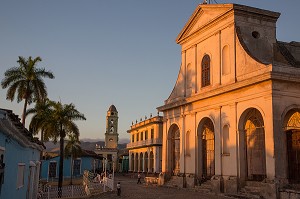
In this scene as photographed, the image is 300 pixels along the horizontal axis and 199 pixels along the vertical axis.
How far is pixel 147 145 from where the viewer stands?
47.5 metres

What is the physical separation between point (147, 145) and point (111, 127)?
19762 mm

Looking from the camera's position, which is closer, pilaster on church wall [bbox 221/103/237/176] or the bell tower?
pilaster on church wall [bbox 221/103/237/176]

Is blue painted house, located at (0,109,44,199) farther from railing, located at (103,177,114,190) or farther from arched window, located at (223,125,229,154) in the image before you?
railing, located at (103,177,114,190)

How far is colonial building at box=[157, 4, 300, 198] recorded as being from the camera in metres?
18.0

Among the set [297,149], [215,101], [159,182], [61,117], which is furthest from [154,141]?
[297,149]

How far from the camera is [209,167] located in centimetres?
2517

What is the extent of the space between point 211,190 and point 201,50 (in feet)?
33.0

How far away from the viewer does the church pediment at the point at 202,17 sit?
76.4 ft

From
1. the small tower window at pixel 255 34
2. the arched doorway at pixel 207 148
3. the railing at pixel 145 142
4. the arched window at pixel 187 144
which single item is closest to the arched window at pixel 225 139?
the arched doorway at pixel 207 148

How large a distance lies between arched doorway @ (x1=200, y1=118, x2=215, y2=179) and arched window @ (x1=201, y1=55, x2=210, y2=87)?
264 centimetres

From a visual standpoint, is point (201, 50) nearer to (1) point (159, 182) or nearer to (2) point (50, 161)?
(1) point (159, 182)

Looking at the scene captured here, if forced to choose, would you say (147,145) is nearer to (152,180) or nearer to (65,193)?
(152,180)

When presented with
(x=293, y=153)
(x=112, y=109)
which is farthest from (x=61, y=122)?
(x=112, y=109)

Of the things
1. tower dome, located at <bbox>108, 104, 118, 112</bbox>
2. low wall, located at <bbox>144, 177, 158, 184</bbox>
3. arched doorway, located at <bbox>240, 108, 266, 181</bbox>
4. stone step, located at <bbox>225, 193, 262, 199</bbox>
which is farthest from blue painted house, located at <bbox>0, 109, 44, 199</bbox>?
tower dome, located at <bbox>108, 104, 118, 112</bbox>
